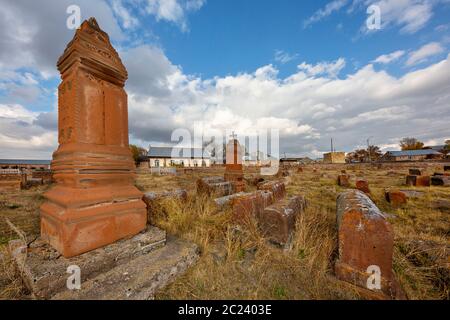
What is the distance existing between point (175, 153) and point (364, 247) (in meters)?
51.2

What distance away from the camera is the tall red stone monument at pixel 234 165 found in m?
7.24

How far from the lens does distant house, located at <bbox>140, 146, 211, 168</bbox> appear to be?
152 ft

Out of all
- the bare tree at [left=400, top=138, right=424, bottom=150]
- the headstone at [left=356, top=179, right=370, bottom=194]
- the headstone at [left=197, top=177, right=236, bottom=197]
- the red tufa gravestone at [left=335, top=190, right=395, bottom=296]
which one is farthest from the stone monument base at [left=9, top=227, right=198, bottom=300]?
the bare tree at [left=400, top=138, right=424, bottom=150]

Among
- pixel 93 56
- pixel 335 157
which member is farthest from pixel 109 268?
pixel 335 157

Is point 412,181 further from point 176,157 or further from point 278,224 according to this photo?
point 176,157

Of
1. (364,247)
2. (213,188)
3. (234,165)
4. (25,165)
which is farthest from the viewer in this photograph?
(25,165)

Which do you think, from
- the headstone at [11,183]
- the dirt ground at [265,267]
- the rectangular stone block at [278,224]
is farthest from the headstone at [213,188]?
the headstone at [11,183]

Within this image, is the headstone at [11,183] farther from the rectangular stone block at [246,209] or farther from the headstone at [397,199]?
the headstone at [397,199]

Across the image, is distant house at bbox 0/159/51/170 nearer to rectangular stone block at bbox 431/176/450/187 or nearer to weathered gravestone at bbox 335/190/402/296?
weathered gravestone at bbox 335/190/402/296

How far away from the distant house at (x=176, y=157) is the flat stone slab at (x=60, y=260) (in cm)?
4395

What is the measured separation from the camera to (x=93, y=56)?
195 cm

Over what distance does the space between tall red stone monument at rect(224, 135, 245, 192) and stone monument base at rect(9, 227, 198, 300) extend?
17.1 ft

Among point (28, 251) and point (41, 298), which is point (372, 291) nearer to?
point (41, 298)
